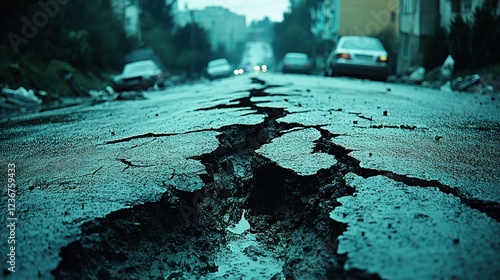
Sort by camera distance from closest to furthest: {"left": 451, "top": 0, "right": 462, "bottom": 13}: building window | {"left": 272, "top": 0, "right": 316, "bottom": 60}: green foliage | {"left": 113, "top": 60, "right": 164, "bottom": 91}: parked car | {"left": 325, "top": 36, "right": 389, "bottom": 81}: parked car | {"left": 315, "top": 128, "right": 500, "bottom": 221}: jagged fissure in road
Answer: {"left": 315, "top": 128, "right": 500, "bottom": 221}: jagged fissure in road, {"left": 325, "top": 36, "right": 389, "bottom": 81}: parked car, {"left": 113, "top": 60, "right": 164, "bottom": 91}: parked car, {"left": 451, "top": 0, "right": 462, "bottom": 13}: building window, {"left": 272, "top": 0, "right": 316, "bottom": 60}: green foliage

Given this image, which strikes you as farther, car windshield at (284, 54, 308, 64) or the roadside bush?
car windshield at (284, 54, 308, 64)

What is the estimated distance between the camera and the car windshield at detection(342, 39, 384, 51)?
12749mm

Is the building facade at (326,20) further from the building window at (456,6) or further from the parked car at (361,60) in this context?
the parked car at (361,60)

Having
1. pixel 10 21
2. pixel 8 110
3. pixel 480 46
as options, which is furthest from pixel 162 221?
pixel 10 21

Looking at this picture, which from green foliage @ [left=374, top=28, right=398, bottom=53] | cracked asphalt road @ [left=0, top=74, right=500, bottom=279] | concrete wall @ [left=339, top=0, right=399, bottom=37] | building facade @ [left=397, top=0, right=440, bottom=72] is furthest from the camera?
concrete wall @ [left=339, top=0, right=399, bottom=37]

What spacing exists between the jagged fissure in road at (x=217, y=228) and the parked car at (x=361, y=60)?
9916 mm

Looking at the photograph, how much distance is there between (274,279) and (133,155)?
175 centimetres

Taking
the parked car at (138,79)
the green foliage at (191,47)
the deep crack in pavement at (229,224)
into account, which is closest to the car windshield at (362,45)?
the parked car at (138,79)

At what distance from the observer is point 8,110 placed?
923 centimetres

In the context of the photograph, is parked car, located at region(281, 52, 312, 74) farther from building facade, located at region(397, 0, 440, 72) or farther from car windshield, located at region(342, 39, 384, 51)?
car windshield, located at region(342, 39, 384, 51)

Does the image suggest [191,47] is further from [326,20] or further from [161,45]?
[326,20]

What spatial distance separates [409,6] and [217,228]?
73.6 feet

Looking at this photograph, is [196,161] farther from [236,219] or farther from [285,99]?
[285,99]

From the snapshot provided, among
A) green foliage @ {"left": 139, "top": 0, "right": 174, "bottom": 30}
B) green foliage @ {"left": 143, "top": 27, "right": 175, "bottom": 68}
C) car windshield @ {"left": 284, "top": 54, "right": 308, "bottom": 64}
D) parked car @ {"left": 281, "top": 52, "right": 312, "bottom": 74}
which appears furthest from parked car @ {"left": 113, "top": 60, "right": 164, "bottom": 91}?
green foliage @ {"left": 139, "top": 0, "right": 174, "bottom": 30}
